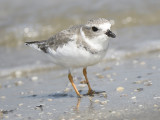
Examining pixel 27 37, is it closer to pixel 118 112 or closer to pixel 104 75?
pixel 104 75

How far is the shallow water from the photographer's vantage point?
5.33 meters

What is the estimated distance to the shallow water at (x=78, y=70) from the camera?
5.33 metres

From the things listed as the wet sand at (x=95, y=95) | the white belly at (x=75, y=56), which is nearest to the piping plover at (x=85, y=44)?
the white belly at (x=75, y=56)

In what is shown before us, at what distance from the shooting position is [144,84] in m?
6.21

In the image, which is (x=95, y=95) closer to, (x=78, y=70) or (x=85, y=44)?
(x=85, y=44)

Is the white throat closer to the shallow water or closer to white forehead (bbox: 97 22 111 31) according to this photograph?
white forehead (bbox: 97 22 111 31)

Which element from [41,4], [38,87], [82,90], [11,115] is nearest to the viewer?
[11,115]

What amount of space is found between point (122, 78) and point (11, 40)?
4639 millimetres

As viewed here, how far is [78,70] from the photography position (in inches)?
319

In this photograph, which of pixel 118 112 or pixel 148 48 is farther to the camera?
pixel 148 48

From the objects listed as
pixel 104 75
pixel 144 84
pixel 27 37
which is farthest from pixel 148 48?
pixel 27 37

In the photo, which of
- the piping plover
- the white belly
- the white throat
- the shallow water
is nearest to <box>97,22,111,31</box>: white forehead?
the piping plover

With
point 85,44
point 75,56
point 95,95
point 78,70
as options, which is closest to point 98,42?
Result: point 85,44

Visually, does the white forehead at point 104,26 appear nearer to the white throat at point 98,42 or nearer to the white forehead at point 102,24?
→ the white forehead at point 102,24
